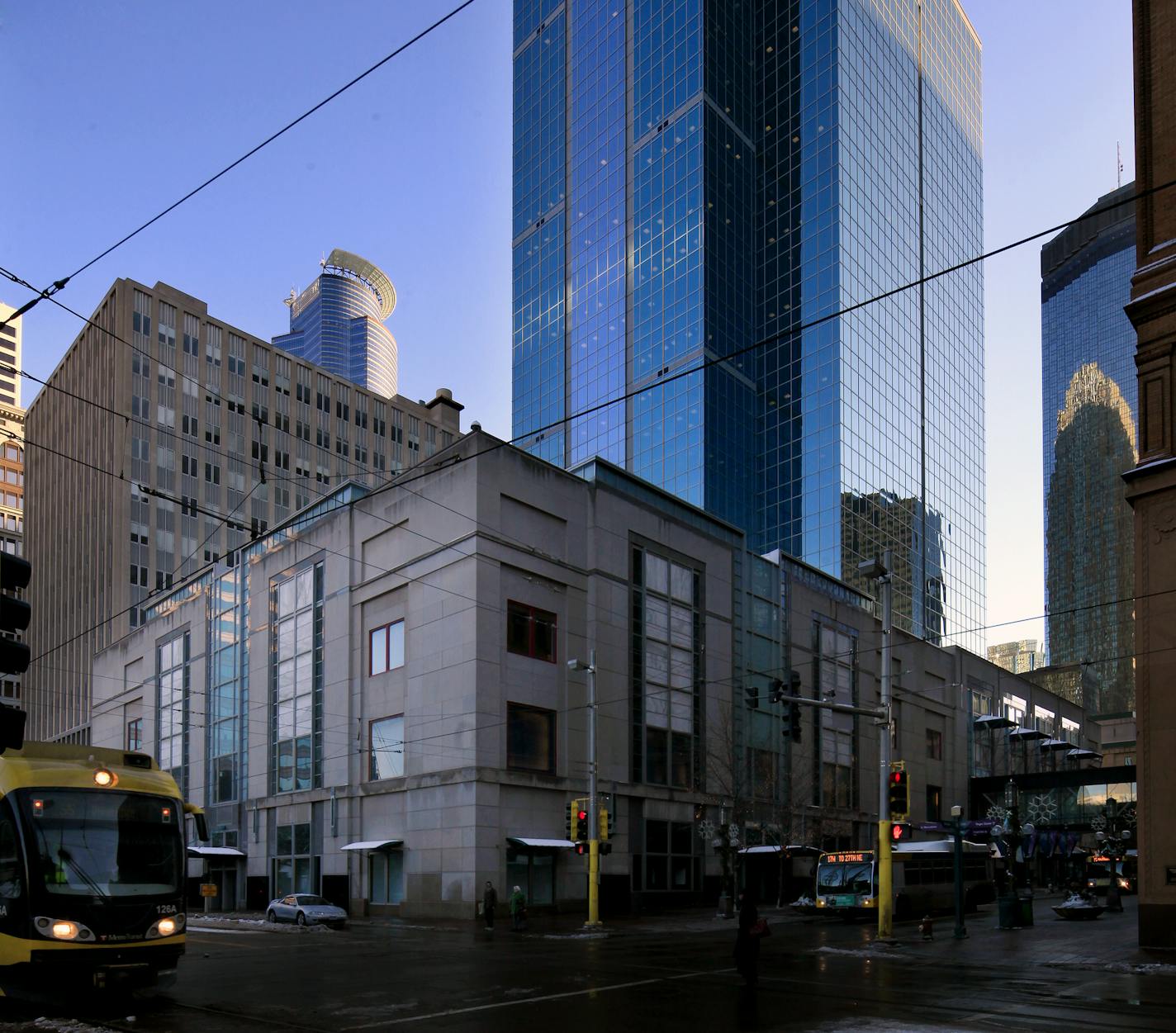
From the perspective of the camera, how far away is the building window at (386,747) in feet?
165

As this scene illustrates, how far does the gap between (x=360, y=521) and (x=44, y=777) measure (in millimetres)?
38640

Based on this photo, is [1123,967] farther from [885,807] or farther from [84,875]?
[84,875]

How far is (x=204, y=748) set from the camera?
67.6 m

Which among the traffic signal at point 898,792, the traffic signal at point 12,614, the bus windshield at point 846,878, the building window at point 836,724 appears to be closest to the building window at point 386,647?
the bus windshield at point 846,878

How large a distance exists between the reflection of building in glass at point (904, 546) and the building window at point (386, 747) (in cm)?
7533

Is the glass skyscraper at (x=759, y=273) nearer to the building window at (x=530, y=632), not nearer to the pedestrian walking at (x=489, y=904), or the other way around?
the building window at (x=530, y=632)

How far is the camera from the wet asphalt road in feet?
51.5

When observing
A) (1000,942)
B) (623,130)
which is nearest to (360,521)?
(1000,942)

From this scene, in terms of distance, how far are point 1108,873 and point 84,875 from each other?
291ft

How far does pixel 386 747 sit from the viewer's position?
5131 centimetres

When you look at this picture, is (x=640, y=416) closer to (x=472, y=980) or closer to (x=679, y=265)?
(x=679, y=265)

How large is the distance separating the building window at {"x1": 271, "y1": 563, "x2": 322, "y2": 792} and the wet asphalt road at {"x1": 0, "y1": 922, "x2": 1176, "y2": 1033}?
26.6 meters

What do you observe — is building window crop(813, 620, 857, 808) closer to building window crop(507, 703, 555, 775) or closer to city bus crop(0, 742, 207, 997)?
building window crop(507, 703, 555, 775)

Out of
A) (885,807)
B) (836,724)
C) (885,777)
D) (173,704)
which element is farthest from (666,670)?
(173,704)
